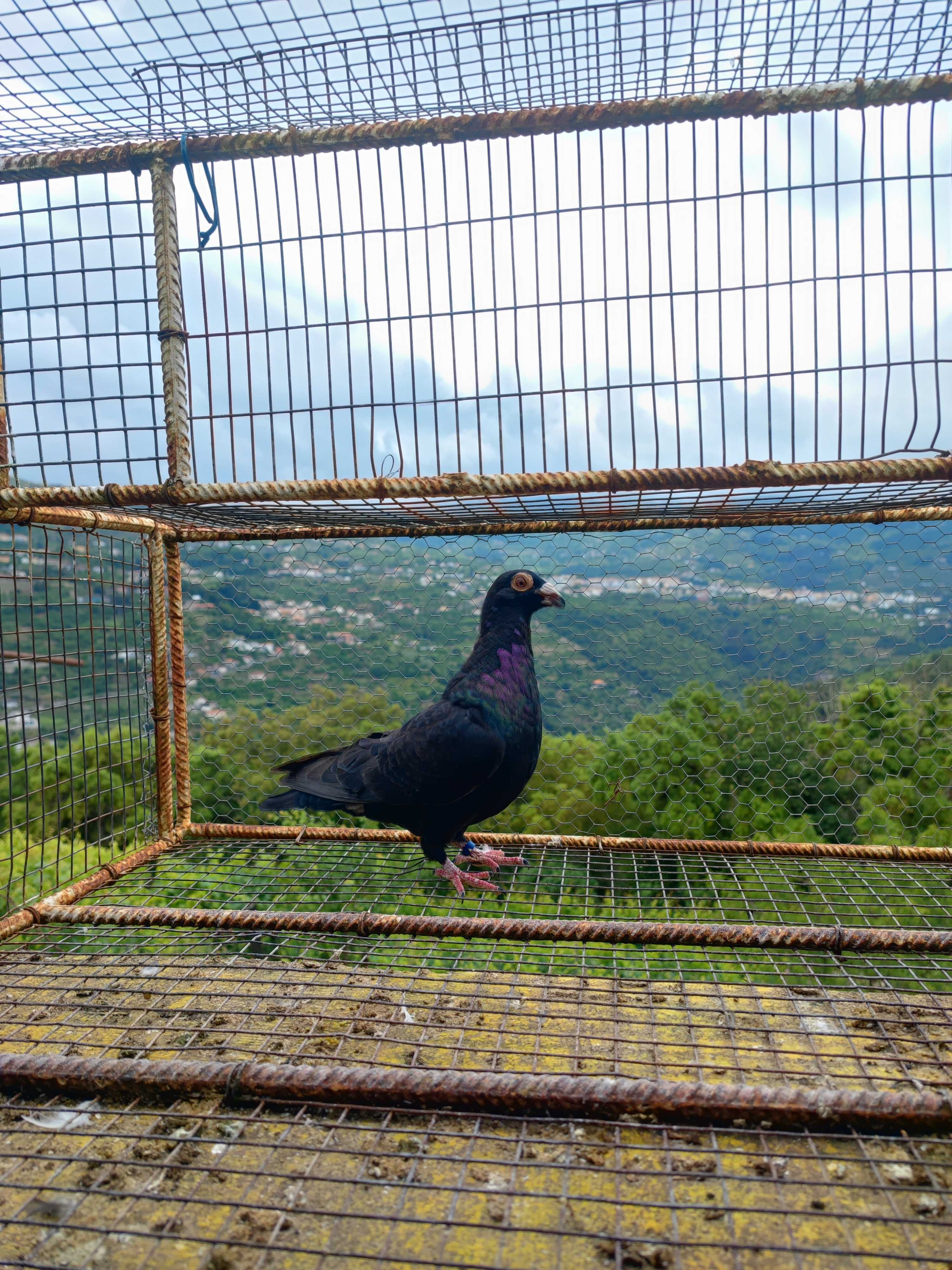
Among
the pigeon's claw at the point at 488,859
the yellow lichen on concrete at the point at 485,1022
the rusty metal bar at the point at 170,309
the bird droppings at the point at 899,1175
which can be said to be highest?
the rusty metal bar at the point at 170,309

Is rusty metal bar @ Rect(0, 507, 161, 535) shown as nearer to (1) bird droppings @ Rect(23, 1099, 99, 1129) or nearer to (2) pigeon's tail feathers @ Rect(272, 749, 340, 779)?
(2) pigeon's tail feathers @ Rect(272, 749, 340, 779)

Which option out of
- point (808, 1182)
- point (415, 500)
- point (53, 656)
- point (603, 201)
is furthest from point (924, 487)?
point (53, 656)

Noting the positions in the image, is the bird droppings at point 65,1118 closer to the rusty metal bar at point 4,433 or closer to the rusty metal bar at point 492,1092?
the rusty metal bar at point 492,1092

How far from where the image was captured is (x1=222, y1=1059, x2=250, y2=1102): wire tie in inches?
52.3

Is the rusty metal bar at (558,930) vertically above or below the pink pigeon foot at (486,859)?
above

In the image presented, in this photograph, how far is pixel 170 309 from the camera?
2.17 m

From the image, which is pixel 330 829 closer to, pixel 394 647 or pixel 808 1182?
pixel 394 647

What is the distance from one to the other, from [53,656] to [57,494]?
0.55 metres

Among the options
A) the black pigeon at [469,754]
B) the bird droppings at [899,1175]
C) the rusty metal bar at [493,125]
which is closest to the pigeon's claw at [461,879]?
the black pigeon at [469,754]

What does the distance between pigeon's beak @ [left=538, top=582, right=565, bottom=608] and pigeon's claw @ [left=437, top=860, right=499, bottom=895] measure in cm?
90

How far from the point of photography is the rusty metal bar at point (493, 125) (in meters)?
1.90

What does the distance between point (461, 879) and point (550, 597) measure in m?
0.94

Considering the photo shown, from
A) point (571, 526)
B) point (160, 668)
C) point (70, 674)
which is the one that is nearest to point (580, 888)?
point (571, 526)

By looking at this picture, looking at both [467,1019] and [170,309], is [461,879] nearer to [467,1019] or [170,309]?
[467,1019]
